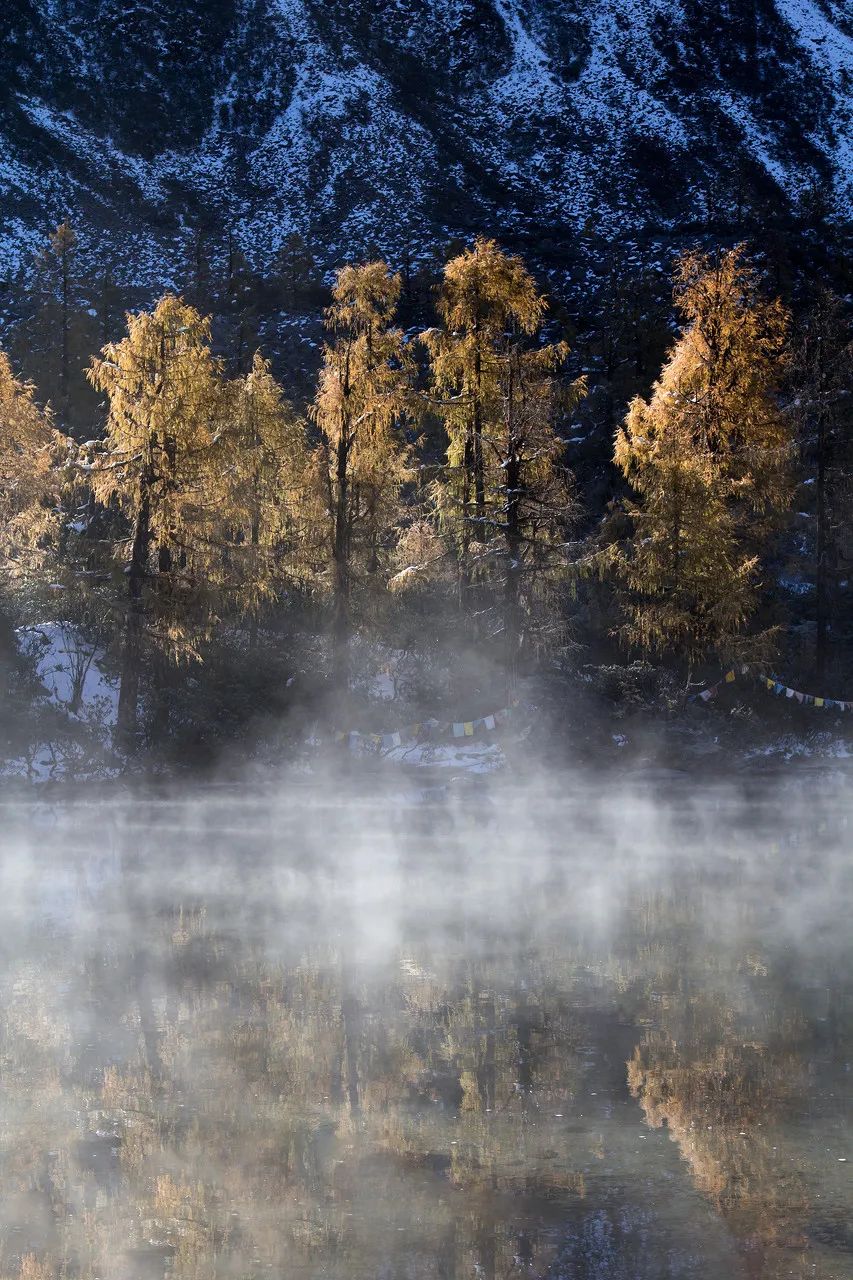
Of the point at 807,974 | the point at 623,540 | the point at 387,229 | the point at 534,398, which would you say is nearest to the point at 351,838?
the point at 807,974

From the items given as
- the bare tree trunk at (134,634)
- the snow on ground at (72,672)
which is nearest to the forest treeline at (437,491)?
the bare tree trunk at (134,634)

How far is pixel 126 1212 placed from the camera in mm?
6293

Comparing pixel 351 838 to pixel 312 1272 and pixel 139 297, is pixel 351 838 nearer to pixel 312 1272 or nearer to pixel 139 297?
pixel 312 1272

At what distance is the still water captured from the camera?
19.6ft

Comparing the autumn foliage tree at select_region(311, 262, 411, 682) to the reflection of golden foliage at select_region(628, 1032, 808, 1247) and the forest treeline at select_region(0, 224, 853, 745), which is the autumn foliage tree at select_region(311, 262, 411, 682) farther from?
the reflection of golden foliage at select_region(628, 1032, 808, 1247)

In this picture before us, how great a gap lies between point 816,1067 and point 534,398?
22949mm

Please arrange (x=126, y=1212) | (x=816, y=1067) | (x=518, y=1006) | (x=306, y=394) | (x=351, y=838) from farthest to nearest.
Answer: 1. (x=306, y=394)
2. (x=351, y=838)
3. (x=518, y=1006)
4. (x=816, y=1067)
5. (x=126, y=1212)

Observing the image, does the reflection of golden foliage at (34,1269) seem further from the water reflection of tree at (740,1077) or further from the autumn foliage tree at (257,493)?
the autumn foliage tree at (257,493)

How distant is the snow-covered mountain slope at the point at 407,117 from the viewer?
104 m

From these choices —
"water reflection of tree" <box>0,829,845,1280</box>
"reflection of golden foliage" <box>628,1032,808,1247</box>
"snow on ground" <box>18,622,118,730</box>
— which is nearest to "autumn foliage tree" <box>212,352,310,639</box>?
"snow on ground" <box>18,622,118,730</box>

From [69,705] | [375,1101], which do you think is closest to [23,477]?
[69,705]

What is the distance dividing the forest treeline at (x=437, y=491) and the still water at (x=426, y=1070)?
1171cm

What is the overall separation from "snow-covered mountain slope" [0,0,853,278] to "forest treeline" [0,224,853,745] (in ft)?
207

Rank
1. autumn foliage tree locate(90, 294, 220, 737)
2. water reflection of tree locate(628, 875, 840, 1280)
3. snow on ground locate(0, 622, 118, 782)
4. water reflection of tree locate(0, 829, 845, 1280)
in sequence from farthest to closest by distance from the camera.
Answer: autumn foliage tree locate(90, 294, 220, 737) → snow on ground locate(0, 622, 118, 782) → water reflection of tree locate(628, 875, 840, 1280) → water reflection of tree locate(0, 829, 845, 1280)
